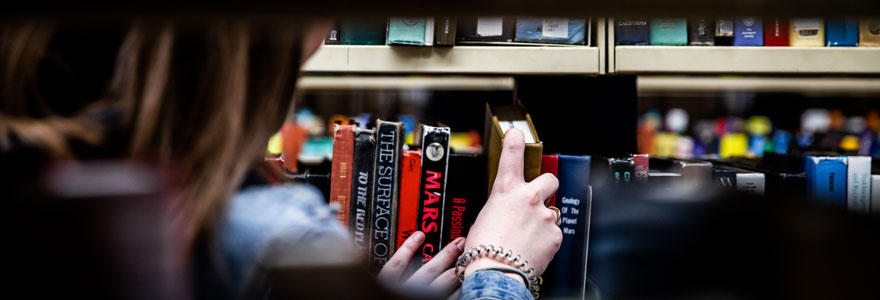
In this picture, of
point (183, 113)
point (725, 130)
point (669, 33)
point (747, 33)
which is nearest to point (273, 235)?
point (183, 113)

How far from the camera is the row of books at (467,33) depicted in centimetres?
103

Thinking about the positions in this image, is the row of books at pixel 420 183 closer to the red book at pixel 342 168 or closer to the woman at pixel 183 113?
the red book at pixel 342 168

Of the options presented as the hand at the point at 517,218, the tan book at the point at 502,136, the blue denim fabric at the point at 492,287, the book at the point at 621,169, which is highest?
the tan book at the point at 502,136

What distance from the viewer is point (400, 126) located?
3.13 ft

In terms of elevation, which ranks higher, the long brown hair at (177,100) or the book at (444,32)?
the book at (444,32)

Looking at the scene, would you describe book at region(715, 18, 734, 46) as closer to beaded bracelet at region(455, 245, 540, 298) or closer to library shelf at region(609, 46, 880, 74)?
library shelf at region(609, 46, 880, 74)

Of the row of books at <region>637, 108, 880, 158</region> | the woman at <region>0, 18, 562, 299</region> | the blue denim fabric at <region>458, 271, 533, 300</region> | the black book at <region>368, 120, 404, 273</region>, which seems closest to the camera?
the woman at <region>0, 18, 562, 299</region>

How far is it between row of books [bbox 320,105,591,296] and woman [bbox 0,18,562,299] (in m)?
0.52

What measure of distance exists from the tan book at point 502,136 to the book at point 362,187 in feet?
0.69

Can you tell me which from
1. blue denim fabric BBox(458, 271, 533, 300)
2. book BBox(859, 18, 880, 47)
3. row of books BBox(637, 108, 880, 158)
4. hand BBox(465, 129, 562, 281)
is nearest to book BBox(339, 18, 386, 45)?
hand BBox(465, 129, 562, 281)

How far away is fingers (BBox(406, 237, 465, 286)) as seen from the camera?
0.89 m

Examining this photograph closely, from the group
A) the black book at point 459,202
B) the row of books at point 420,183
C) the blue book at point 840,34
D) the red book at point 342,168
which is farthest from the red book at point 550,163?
the blue book at point 840,34

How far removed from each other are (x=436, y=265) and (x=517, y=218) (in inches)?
7.2

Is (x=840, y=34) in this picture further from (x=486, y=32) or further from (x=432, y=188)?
(x=432, y=188)
